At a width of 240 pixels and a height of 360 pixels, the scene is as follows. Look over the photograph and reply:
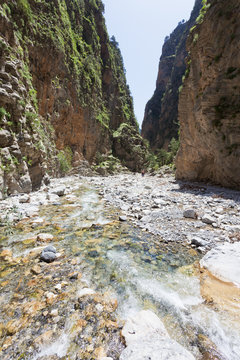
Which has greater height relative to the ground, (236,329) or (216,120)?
(216,120)

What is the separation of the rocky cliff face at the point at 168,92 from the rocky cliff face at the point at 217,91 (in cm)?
4246

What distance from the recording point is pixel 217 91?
453 inches

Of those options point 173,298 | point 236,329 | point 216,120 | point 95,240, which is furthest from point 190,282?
point 216,120

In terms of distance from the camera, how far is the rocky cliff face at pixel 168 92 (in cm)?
5631

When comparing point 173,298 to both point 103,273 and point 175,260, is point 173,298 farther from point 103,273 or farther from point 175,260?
point 103,273

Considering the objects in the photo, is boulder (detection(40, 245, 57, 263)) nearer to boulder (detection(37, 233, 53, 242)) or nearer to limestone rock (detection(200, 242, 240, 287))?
boulder (detection(37, 233, 53, 242))

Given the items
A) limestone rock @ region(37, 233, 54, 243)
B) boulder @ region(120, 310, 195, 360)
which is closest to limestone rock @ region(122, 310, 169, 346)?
boulder @ region(120, 310, 195, 360)

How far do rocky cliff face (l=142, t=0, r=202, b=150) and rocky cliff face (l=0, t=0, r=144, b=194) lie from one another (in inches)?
617

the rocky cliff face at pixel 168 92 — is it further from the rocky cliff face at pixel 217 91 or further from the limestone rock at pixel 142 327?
the limestone rock at pixel 142 327

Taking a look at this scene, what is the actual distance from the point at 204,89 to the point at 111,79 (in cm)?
3821

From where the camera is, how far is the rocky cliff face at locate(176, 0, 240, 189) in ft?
34.7

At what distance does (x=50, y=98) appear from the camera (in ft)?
64.4

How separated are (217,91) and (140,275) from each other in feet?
46.8

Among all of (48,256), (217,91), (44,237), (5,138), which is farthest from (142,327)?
(217,91)
